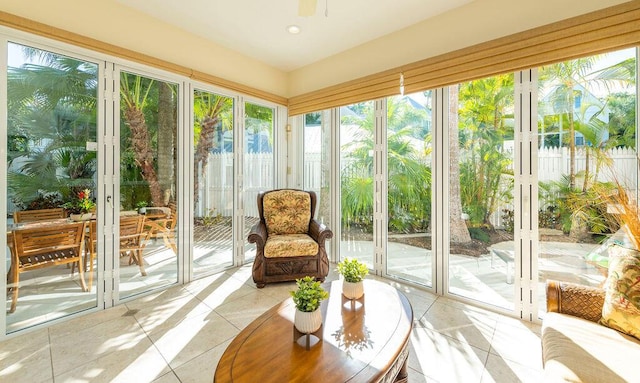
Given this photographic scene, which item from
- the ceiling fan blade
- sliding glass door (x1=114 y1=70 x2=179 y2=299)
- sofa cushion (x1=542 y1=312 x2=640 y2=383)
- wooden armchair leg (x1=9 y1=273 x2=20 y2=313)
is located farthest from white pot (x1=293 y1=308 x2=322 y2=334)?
wooden armchair leg (x1=9 y1=273 x2=20 y2=313)

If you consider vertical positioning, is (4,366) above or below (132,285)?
below

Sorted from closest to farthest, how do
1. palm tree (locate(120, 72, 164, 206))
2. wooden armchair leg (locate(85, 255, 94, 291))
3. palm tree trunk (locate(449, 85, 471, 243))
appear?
wooden armchair leg (locate(85, 255, 94, 291)) → palm tree (locate(120, 72, 164, 206)) → palm tree trunk (locate(449, 85, 471, 243))

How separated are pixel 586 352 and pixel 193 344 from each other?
2.34 m

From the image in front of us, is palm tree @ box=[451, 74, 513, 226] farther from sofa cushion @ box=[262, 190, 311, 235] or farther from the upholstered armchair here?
sofa cushion @ box=[262, 190, 311, 235]

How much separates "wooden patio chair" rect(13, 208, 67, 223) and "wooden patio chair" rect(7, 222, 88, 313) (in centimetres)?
8

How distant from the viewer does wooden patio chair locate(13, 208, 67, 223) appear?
2.08 meters

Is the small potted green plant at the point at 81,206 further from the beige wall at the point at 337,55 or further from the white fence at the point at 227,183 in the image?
the beige wall at the point at 337,55

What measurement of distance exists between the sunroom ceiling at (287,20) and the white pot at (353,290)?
8.06 ft

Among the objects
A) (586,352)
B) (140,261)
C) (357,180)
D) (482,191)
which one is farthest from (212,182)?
(586,352)

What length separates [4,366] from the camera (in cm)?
172

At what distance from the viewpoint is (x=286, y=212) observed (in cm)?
348

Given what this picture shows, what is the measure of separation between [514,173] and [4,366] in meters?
4.09

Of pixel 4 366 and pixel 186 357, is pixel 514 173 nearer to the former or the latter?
pixel 186 357

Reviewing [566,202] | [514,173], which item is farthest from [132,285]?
[566,202]
